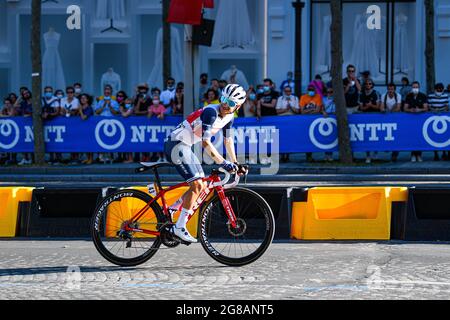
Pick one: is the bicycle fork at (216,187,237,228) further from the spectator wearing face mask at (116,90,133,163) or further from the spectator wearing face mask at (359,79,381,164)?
the spectator wearing face mask at (116,90,133,163)

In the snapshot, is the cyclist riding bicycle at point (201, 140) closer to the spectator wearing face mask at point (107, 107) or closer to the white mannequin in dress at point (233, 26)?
the spectator wearing face mask at point (107, 107)

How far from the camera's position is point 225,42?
1277 inches

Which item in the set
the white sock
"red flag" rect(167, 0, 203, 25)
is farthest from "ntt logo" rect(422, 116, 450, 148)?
the white sock

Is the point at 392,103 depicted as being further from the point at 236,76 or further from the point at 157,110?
the point at 236,76

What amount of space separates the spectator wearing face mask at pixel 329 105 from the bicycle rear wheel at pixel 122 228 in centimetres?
1391

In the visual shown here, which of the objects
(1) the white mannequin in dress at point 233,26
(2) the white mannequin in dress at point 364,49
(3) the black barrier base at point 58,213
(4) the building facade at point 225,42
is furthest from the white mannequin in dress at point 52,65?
(3) the black barrier base at point 58,213

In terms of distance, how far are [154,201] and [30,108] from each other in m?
15.7

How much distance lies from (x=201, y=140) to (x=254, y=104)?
14376 millimetres

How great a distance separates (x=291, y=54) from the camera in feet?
104

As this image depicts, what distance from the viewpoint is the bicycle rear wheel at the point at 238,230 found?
10164 mm

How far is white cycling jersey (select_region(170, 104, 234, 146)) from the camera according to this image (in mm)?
10016
